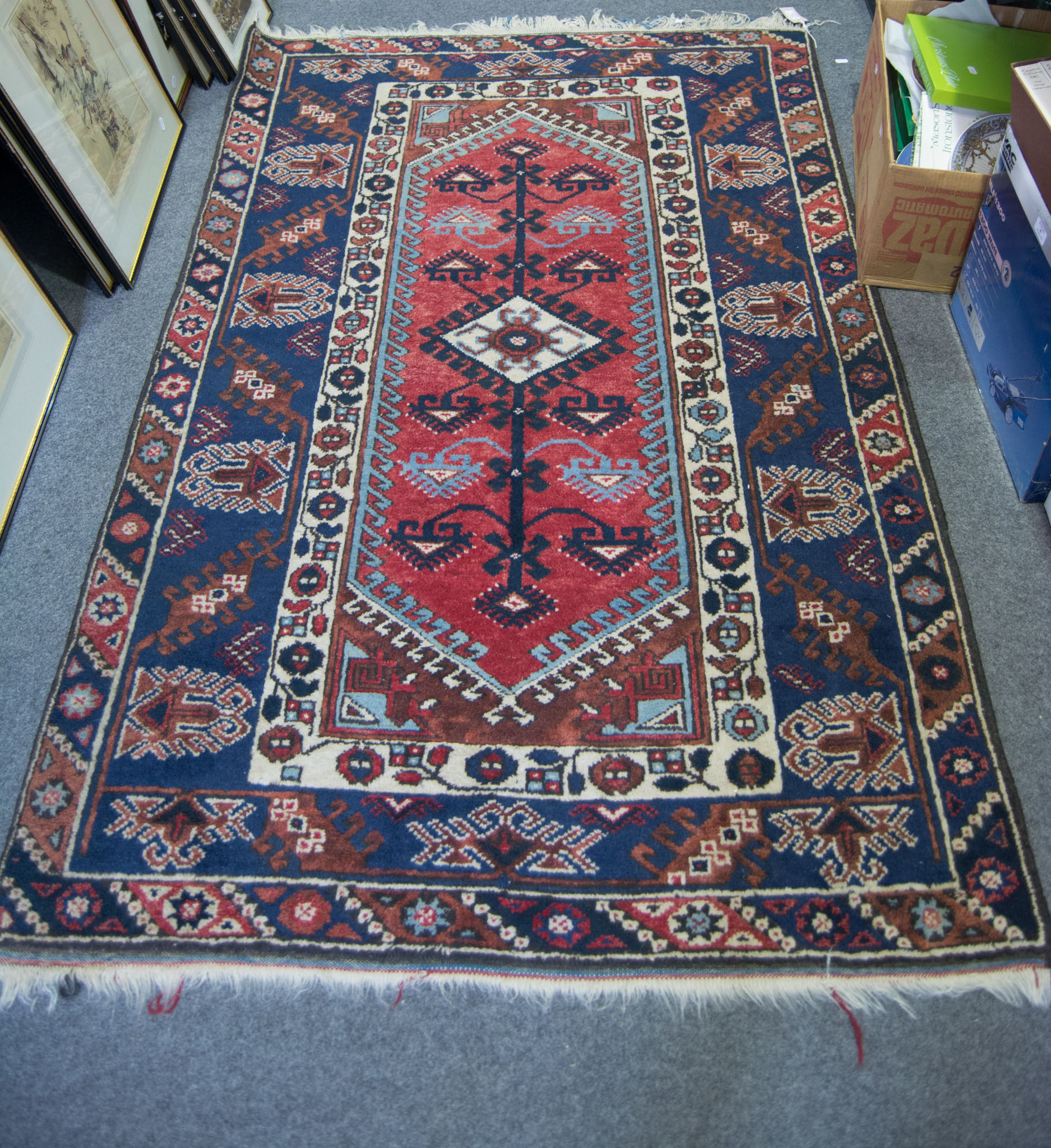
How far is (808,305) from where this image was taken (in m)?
2.36

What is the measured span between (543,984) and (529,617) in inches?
27.2

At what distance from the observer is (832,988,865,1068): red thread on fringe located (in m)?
1.45

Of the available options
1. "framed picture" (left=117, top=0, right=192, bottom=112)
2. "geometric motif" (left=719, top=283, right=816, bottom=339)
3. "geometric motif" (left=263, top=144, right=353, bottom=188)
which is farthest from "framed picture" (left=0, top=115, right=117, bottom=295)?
"geometric motif" (left=719, top=283, right=816, bottom=339)

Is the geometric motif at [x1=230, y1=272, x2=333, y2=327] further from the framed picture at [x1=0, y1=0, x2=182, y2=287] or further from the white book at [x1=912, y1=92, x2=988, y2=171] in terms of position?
the white book at [x1=912, y1=92, x2=988, y2=171]

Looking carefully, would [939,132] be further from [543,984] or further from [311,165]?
[543,984]

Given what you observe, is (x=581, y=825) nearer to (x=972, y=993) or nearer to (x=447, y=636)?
(x=447, y=636)

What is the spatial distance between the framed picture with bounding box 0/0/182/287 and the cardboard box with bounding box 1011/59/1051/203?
215 cm

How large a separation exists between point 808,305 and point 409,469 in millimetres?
1103

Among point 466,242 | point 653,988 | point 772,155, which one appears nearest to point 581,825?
point 653,988

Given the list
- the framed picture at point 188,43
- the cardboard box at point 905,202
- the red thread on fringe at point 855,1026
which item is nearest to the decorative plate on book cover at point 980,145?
the cardboard box at point 905,202

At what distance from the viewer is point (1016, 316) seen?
196cm

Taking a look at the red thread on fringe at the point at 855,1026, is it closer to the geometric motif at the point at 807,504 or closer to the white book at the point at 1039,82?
the geometric motif at the point at 807,504

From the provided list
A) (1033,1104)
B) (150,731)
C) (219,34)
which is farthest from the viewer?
(219,34)

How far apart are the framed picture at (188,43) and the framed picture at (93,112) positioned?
230 millimetres
